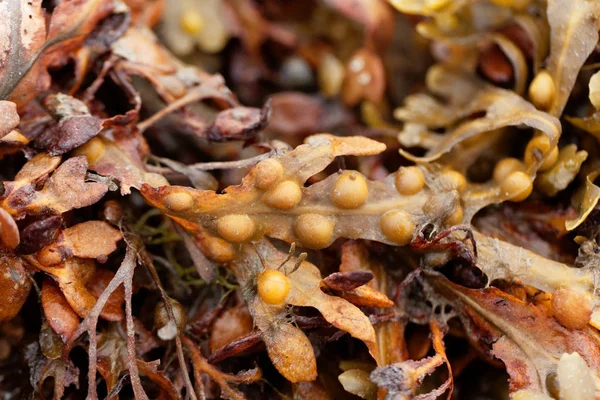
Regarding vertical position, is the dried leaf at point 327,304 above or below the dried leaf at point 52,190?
below

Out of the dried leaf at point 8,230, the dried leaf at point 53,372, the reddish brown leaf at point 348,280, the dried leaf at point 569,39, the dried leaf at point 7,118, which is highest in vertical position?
the dried leaf at point 569,39

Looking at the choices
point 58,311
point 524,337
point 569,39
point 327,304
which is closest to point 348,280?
point 327,304

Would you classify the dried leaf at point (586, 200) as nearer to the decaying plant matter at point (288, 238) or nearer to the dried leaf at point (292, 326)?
the decaying plant matter at point (288, 238)

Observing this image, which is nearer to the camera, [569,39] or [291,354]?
[291,354]

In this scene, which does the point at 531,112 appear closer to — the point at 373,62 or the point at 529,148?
the point at 529,148

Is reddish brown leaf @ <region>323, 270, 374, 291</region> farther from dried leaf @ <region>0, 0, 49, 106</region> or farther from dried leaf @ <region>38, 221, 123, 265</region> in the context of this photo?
dried leaf @ <region>0, 0, 49, 106</region>

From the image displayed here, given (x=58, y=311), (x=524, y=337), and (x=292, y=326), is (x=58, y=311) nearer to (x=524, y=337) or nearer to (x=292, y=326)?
(x=292, y=326)

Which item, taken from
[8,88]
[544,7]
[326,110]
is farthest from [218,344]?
[544,7]

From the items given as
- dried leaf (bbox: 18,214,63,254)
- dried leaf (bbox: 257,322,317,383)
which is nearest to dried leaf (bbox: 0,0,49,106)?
dried leaf (bbox: 18,214,63,254)

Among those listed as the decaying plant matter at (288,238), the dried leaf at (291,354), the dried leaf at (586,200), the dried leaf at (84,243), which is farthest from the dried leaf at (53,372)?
the dried leaf at (586,200)
